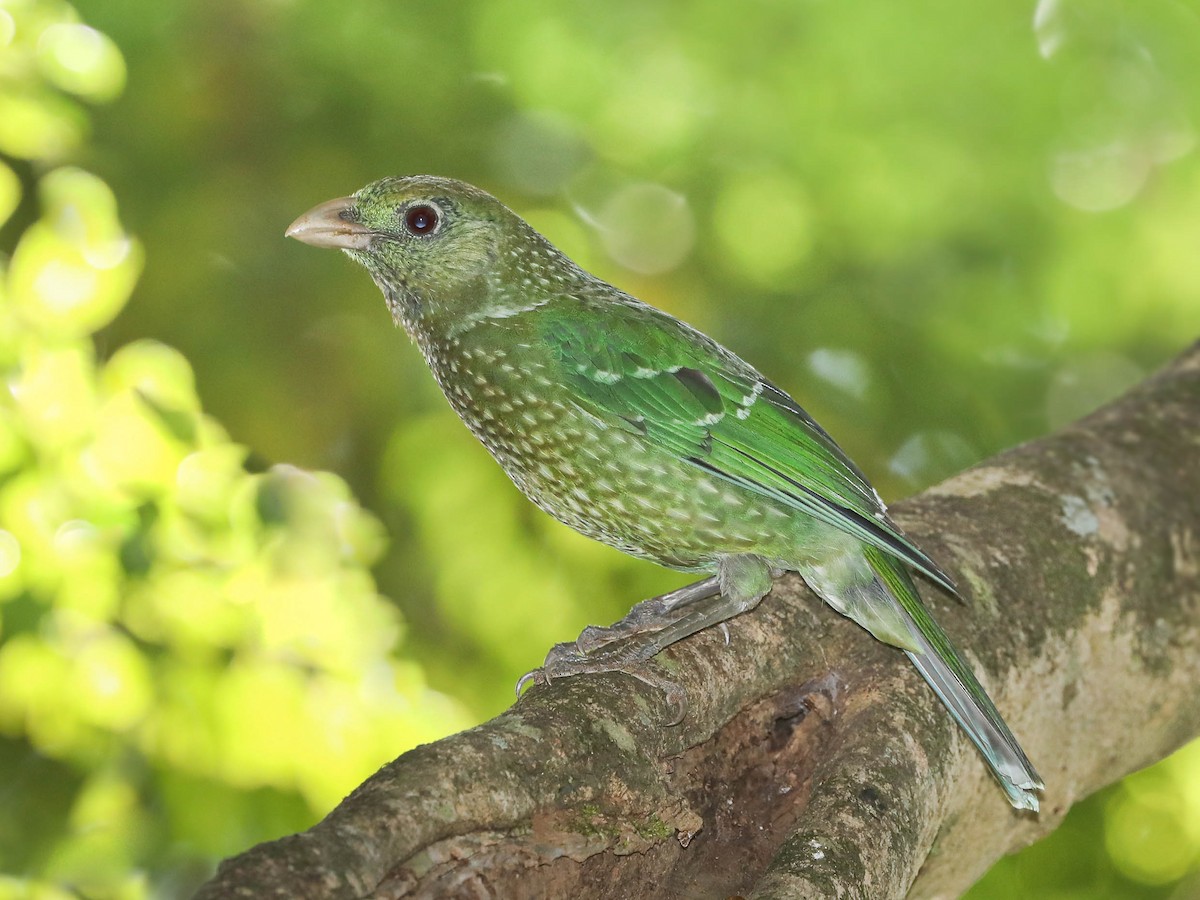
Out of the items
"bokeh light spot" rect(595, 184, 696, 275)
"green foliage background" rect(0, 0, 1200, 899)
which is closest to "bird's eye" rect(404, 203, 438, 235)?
"green foliage background" rect(0, 0, 1200, 899)

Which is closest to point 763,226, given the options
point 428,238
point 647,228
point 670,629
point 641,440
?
point 647,228

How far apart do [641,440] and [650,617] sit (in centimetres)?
55

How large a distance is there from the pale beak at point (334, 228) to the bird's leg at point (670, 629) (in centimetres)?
127

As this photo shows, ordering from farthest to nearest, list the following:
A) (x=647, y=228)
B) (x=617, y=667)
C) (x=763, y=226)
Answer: (x=647, y=228) < (x=763, y=226) < (x=617, y=667)

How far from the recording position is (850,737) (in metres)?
2.90

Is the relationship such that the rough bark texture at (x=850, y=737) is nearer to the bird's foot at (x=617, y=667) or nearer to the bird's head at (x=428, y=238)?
the bird's foot at (x=617, y=667)

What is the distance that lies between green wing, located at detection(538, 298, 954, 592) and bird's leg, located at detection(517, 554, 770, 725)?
25 cm

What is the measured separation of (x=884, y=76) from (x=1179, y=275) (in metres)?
1.72

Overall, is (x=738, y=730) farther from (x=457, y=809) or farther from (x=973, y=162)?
(x=973, y=162)

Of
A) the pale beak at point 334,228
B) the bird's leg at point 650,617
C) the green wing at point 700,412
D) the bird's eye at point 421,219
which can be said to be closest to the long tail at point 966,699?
the green wing at point 700,412

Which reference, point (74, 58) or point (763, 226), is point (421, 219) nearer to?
point (74, 58)

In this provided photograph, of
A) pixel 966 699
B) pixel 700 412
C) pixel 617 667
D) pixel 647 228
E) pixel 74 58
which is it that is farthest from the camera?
pixel 647 228

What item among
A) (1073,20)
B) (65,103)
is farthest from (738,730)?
(1073,20)

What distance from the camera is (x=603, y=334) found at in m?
3.18
